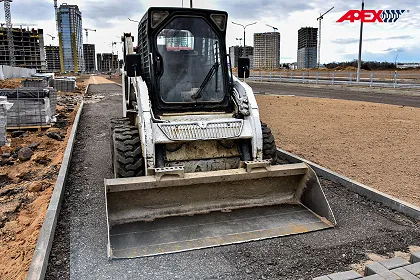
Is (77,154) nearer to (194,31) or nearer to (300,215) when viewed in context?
(194,31)

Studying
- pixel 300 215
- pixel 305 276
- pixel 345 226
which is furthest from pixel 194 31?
pixel 305 276

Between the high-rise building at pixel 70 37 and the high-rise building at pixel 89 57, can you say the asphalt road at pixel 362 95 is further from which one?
the high-rise building at pixel 89 57

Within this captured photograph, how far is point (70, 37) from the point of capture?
124500 mm

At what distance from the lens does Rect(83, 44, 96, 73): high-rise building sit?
457 ft

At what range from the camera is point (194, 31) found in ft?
21.6

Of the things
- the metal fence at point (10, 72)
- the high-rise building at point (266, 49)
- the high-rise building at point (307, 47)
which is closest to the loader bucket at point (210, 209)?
the metal fence at point (10, 72)

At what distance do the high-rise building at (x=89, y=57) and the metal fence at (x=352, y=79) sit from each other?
104226mm

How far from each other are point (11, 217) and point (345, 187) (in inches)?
205

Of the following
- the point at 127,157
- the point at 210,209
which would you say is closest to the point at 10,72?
the point at 127,157

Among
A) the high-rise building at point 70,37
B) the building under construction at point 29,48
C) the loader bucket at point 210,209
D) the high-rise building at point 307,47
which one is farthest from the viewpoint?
the high-rise building at point 70,37

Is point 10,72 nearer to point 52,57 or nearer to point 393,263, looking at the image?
point 393,263

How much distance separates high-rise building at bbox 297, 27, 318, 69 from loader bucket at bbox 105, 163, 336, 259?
61.2 meters

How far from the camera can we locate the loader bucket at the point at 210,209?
193 inches

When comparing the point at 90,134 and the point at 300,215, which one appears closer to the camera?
the point at 300,215
